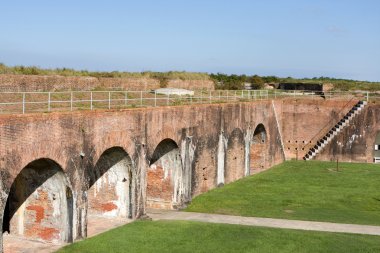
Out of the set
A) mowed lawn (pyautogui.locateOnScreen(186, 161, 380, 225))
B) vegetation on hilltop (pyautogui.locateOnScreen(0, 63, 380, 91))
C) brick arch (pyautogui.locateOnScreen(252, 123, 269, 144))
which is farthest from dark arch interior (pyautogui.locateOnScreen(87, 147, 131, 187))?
brick arch (pyautogui.locateOnScreen(252, 123, 269, 144))

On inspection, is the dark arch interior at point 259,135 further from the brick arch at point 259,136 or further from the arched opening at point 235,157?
the arched opening at point 235,157

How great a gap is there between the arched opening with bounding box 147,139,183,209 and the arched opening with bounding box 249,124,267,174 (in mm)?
11036

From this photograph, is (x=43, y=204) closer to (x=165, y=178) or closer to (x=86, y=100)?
(x=86, y=100)

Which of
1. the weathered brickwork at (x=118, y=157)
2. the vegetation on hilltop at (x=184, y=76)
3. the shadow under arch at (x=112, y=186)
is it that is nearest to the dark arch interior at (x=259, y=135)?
the weathered brickwork at (x=118, y=157)

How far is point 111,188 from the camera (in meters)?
21.1

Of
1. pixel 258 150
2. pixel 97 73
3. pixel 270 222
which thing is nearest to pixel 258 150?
pixel 258 150

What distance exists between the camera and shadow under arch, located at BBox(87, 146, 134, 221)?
67.8 ft

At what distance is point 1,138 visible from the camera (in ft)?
47.1

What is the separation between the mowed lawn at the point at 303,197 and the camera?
22.8 meters

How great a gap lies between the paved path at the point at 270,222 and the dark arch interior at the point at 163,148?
8.13ft

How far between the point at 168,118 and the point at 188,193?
3.65 m

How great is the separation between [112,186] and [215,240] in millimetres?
4953

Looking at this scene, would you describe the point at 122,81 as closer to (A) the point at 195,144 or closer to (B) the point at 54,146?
(A) the point at 195,144

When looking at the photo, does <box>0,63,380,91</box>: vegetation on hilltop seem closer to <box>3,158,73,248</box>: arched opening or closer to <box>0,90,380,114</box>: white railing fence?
<box>0,90,380,114</box>: white railing fence
